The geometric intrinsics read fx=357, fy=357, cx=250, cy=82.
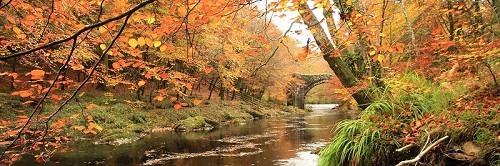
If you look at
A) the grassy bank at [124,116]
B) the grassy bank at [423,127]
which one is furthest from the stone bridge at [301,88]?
the grassy bank at [423,127]

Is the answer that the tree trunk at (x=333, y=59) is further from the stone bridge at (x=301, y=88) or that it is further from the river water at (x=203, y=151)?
the stone bridge at (x=301, y=88)

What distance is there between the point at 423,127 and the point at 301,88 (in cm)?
3920

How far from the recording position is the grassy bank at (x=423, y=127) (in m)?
3.90

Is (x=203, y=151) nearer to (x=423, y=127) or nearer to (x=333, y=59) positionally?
(x=333, y=59)

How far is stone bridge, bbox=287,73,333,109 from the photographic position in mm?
42000

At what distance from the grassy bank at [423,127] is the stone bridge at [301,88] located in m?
35.8

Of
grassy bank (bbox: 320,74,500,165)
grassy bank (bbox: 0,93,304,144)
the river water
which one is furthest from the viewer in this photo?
grassy bank (bbox: 0,93,304,144)

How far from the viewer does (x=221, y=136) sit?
50.0 feet

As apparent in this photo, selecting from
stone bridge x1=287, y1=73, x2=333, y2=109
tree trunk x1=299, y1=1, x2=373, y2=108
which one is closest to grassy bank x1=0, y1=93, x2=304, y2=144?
tree trunk x1=299, y1=1, x2=373, y2=108

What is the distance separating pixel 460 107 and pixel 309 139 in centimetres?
1018

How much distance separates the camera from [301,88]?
43438mm

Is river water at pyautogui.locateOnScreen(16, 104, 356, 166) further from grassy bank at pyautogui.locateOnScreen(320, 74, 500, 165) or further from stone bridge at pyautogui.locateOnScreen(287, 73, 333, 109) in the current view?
stone bridge at pyautogui.locateOnScreen(287, 73, 333, 109)

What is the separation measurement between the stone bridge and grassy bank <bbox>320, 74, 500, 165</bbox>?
35797 millimetres

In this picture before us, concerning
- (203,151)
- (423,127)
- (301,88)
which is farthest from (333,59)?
(301,88)
